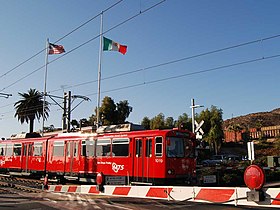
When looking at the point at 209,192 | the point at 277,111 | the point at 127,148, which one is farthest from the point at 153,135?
the point at 277,111

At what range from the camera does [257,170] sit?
629cm

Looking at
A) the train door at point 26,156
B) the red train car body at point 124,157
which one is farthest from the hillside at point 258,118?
the red train car body at point 124,157

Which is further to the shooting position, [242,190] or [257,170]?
[242,190]

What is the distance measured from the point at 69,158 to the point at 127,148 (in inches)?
227

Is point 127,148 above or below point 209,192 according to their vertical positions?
above

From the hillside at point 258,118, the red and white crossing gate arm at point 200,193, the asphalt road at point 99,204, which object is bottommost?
the asphalt road at point 99,204

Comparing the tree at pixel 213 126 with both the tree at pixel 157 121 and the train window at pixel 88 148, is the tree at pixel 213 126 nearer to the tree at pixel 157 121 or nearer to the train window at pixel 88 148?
the tree at pixel 157 121

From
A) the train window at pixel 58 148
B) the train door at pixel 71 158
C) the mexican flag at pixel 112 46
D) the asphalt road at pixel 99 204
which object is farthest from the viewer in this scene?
the mexican flag at pixel 112 46

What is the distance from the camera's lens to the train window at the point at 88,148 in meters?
20.1

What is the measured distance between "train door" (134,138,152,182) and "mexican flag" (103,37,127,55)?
44.7 feet

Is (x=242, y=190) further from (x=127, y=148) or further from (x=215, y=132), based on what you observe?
(x=215, y=132)

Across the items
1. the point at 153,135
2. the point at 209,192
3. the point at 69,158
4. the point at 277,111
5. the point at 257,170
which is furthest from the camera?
the point at 277,111

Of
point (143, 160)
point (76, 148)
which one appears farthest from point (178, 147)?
point (76, 148)

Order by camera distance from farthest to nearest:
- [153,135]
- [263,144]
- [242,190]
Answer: [263,144] → [153,135] → [242,190]
